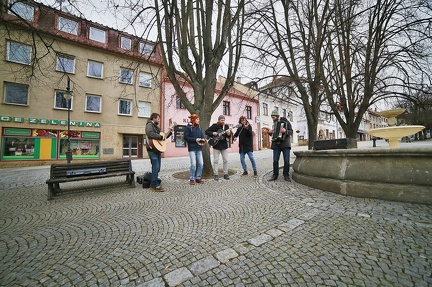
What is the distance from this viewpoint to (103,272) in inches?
69.1

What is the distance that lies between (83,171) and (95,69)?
1423 cm

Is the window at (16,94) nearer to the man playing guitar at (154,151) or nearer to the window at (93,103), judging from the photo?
the window at (93,103)

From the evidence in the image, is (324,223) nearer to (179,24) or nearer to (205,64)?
(205,64)

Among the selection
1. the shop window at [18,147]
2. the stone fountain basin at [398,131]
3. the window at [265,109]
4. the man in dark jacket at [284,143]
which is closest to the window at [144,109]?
the shop window at [18,147]

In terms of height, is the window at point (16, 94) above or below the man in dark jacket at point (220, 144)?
above

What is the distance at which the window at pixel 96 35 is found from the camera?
15.5 meters

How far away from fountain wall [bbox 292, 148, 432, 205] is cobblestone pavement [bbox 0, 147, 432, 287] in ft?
0.73

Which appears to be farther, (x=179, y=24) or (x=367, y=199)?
(x=179, y=24)

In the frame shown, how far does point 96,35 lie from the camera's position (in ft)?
51.9

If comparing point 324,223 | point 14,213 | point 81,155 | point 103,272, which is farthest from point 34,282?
point 81,155

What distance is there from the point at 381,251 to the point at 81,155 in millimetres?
17482

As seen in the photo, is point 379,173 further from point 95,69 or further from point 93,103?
point 95,69

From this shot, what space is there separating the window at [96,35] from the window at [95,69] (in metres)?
2.30

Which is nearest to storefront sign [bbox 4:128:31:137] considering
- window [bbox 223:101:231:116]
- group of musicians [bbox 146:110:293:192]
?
group of musicians [bbox 146:110:293:192]
